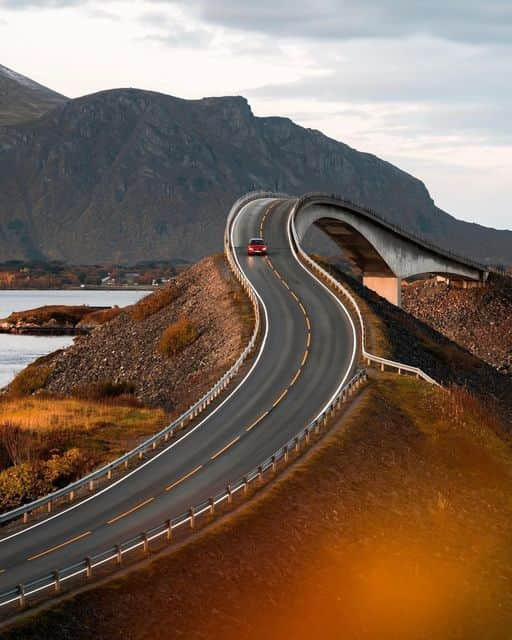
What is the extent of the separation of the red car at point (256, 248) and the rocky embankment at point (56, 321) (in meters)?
71.3

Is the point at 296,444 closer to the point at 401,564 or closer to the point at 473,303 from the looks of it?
the point at 401,564

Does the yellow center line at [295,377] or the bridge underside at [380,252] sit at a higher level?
the bridge underside at [380,252]

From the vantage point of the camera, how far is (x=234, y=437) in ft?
136

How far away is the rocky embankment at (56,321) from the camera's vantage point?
154250 mm

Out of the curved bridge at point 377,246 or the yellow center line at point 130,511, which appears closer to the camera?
the yellow center line at point 130,511

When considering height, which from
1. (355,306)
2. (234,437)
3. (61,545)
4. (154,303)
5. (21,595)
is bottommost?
(61,545)

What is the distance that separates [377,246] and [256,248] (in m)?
26.1

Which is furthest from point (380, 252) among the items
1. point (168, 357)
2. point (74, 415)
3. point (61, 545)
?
point (61, 545)

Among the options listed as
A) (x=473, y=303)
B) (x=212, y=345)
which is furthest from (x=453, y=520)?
(x=473, y=303)

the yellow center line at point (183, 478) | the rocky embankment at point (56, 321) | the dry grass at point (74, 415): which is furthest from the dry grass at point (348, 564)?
the rocky embankment at point (56, 321)

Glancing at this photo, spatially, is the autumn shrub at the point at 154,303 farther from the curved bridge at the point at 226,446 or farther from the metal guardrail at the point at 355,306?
the metal guardrail at the point at 355,306

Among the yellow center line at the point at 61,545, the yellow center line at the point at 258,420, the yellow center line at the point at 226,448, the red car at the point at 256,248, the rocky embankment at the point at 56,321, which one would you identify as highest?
the red car at the point at 256,248

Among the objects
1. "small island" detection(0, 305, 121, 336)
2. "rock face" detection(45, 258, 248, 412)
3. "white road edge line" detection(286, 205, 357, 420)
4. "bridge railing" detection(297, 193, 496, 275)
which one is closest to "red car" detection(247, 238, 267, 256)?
"rock face" detection(45, 258, 248, 412)

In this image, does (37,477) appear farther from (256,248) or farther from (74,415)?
(256,248)
